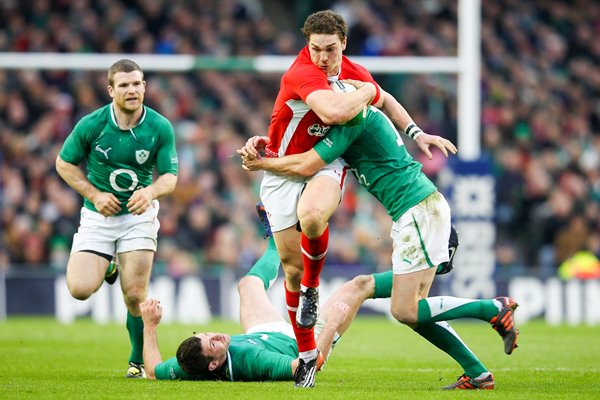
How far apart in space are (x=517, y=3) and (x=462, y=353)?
1615 centimetres

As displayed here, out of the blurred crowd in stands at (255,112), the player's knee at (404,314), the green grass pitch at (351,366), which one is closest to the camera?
the green grass pitch at (351,366)

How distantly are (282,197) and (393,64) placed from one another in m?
8.24

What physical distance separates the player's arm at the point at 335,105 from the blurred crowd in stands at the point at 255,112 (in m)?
9.91

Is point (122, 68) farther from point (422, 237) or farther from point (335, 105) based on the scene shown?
point (422, 237)

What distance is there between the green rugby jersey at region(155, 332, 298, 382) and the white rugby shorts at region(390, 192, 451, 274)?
3.59ft

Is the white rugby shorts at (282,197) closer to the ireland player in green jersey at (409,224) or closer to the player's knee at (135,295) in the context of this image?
the ireland player in green jersey at (409,224)

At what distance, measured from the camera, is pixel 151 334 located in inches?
343

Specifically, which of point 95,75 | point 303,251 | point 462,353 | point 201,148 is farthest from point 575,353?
point 95,75

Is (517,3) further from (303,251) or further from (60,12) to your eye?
(303,251)

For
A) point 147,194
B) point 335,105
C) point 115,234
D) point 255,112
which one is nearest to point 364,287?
point 335,105

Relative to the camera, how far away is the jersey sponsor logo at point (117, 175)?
9477 millimetres

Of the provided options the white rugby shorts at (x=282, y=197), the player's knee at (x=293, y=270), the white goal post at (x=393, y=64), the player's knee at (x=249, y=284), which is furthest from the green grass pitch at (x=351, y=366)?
the white goal post at (x=393, y=64)

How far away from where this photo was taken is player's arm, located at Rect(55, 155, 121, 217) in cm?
923

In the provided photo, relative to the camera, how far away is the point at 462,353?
8.20 meters
